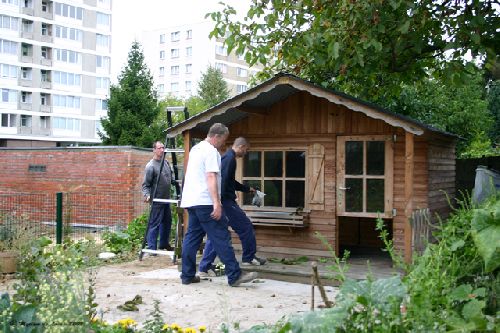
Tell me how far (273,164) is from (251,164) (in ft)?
1.38

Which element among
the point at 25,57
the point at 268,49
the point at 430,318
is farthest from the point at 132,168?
the point at 25,57

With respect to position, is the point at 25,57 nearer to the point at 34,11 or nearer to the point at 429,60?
the point at 34,11

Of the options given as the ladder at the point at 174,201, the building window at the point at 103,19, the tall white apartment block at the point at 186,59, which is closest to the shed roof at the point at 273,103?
the ladder at the point at 174,201

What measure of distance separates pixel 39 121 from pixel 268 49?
51403 mm

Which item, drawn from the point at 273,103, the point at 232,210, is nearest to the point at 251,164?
the point at 273,103

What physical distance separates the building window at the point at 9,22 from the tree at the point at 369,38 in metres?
47.8

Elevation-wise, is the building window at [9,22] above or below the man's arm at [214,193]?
above

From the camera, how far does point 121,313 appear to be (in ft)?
19.9

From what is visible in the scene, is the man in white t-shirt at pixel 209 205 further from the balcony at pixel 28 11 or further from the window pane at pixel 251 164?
the balcony at pixel 28 11

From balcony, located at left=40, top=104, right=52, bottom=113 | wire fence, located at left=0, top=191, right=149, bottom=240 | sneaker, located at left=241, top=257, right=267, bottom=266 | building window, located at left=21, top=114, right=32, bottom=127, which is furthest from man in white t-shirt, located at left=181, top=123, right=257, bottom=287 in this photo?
balcony, located at left=40, top=104, right=52, bottom=113

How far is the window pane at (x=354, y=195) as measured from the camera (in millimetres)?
8953

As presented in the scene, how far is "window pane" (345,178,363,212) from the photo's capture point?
8.95 m

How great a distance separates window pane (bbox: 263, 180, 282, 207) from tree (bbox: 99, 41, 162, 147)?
19957 millimetres

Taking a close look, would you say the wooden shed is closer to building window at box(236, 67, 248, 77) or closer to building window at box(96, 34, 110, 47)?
Result: building window at box(96, 34, 110, 47)
